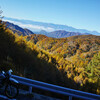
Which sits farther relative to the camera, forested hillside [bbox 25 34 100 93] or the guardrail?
forested hillside [bbox 25 34 100 93]

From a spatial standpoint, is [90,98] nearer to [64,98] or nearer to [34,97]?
[34,97]

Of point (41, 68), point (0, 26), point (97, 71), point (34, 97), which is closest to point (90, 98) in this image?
point (34, 97)

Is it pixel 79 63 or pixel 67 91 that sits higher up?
pixel 67 91

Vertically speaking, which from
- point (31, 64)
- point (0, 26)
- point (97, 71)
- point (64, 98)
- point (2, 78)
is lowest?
point (97, 71)

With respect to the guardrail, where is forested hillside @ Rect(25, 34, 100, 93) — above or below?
below

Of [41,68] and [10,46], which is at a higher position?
[10,46]

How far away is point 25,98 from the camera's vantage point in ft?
14.2

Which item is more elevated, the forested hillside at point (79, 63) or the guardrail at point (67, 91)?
the guardrail at point (67, 91)

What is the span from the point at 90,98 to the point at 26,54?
22.1 ft

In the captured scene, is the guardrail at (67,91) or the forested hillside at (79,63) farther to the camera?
the forested hillside at (79,63)

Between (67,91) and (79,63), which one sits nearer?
(67,91)

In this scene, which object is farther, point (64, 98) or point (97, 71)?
point (97, 71)

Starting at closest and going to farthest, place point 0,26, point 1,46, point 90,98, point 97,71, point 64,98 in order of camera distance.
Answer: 1. point 90,98
2. point 64,98
3. point 1,46
4. point 0,26
5. point 97,71

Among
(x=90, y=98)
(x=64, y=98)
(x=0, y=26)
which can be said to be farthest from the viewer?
(x=0, y=26)
